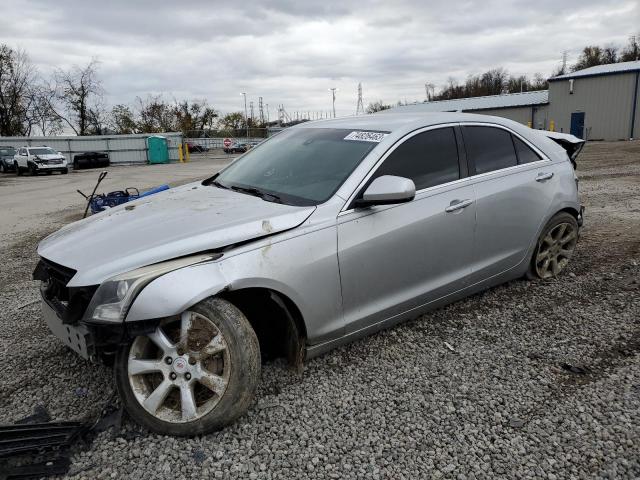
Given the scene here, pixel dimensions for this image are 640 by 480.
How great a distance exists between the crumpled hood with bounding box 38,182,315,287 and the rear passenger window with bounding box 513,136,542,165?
7.22 ft

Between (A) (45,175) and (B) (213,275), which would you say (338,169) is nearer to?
(B) (213,275)

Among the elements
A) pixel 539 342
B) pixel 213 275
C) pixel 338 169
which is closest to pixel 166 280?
pixel 213 275

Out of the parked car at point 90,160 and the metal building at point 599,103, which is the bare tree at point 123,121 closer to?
the parked car at point 90,160

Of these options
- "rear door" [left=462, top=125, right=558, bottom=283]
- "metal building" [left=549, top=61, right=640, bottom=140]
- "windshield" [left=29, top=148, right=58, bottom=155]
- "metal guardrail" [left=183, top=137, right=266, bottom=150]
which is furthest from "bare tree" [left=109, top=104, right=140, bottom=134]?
"rear door" [left=462, top=125, right=558, bottom=283]

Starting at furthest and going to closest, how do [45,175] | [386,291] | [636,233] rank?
1. [45,175]
2. [636,233]
3. [386,291]

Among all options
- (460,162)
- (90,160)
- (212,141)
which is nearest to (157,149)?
(90,160)

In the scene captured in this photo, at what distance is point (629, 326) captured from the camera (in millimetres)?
3666

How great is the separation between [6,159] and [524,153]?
34.2 m

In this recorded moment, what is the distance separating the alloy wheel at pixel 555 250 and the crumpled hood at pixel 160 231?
2.57m

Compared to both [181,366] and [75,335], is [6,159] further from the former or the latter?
[181,366]

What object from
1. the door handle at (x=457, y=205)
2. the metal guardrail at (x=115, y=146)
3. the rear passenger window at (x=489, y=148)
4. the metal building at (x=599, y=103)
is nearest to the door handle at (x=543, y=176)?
the rear passenger window at (x=489, y=148)

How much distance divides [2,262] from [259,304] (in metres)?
5.36

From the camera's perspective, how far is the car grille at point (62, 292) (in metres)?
2.50

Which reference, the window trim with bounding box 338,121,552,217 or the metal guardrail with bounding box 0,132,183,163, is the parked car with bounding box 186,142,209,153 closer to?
the metal guardrail with bounding box 0,132,183,163
